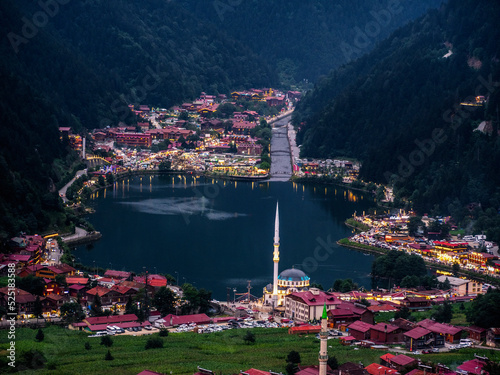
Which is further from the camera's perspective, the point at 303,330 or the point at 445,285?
the point at 445,285

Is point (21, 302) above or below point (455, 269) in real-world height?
below

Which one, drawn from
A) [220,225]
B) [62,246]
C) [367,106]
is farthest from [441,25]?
[62,246]

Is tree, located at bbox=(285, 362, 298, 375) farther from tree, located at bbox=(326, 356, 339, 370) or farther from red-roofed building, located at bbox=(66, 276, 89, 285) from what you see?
red-roofed building, located at bbox=(66, 276, 89, 285)

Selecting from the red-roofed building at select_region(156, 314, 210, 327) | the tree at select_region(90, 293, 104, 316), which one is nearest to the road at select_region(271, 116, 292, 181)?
the tree at select_region(90, 293, 104, 316)

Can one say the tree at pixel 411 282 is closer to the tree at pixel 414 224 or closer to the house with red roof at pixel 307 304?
the house with red roof at pixel 307 304

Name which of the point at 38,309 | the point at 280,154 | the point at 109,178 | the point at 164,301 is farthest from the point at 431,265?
the point at 280,154

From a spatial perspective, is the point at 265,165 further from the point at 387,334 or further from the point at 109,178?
the point at 387,334

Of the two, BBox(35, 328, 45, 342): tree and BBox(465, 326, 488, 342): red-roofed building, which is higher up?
BBox(465, 326, 488, 342): red-roofed building
